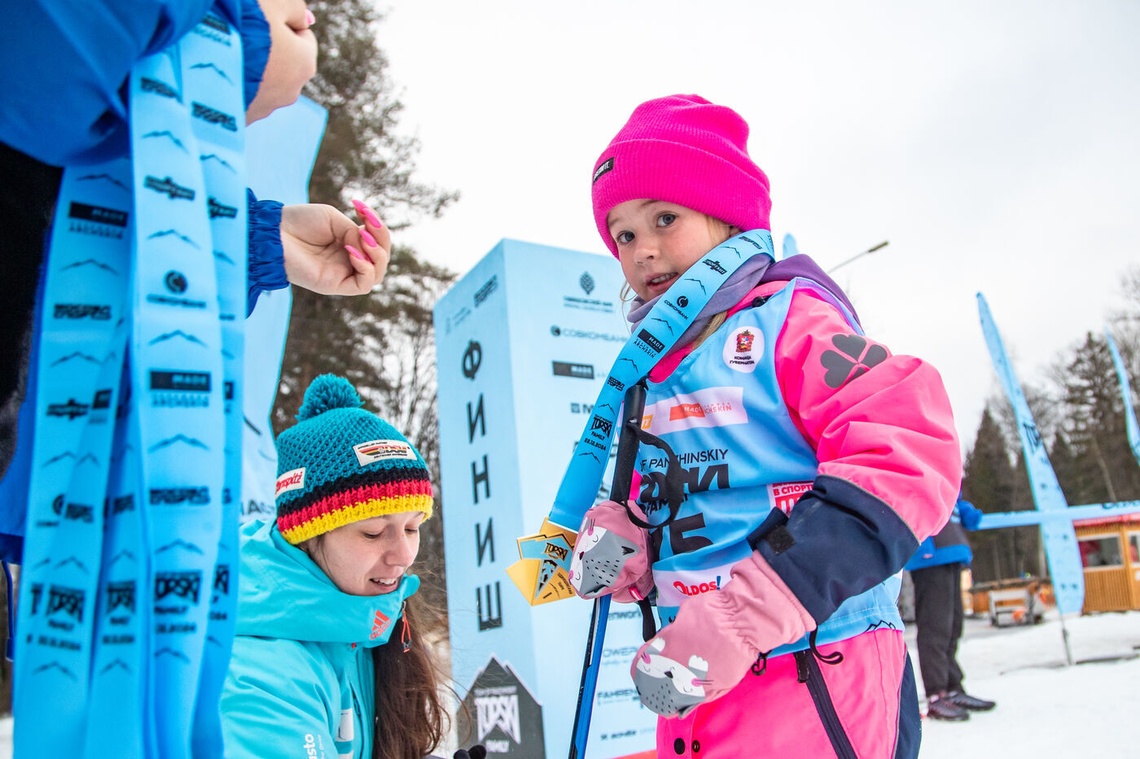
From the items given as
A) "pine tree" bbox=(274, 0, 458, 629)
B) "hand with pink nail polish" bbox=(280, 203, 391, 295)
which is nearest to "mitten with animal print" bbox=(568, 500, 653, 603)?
"hand with pink nail polish" bbox=(280, 203, 391, 295)

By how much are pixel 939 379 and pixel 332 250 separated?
88 centimetres

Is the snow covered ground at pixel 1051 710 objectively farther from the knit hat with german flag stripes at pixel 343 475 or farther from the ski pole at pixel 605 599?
the knit hat with german flag stripes at pixel 343 475

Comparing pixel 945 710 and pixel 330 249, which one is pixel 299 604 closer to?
pixel 330 249

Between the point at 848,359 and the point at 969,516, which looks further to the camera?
the point at 969,516

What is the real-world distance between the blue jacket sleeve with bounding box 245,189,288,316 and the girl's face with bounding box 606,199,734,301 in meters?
0.69

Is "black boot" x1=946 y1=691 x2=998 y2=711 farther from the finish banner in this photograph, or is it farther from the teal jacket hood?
the teal jacket hood

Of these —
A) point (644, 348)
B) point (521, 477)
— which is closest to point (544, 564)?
point (644, 348)

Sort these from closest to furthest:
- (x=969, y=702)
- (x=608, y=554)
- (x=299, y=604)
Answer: (x=608, y=554) < (x=299, y=604) < (x=969, y=702)

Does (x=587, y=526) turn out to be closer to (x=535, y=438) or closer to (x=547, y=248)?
(x=535, y=438)

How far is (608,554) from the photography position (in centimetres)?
133

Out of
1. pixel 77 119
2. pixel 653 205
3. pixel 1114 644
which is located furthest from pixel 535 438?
pixel 1114 644

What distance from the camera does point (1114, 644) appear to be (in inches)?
306

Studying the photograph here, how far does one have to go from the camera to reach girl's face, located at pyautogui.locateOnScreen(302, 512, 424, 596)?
162 centimetres

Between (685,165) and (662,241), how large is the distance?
15 cm
